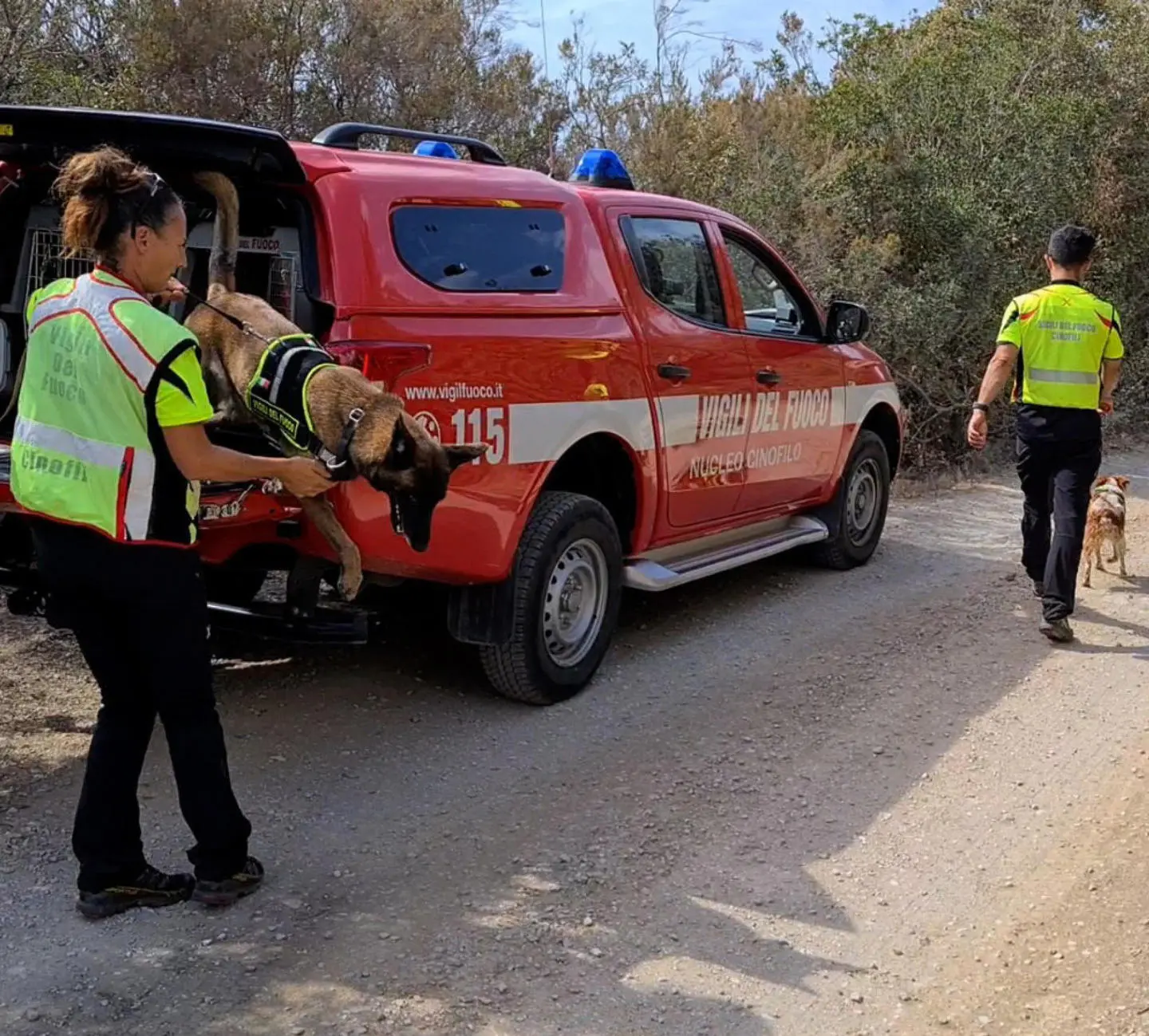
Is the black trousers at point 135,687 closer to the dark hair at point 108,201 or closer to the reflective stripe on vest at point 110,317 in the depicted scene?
the reflective stripe on vest at point 110,317

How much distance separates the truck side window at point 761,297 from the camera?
21.2 feet

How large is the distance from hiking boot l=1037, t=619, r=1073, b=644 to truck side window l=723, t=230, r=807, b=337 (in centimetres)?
201

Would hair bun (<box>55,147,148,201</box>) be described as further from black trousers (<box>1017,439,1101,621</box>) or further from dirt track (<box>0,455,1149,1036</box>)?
black trousers (<box>1017,439,1101,621</box>)

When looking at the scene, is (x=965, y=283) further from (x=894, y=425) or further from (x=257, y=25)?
(x=257, y=25)

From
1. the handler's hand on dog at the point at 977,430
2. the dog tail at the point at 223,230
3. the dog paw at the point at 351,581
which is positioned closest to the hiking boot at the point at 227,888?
the dog paw at the point at 351,581

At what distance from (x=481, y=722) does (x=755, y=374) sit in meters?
2.36

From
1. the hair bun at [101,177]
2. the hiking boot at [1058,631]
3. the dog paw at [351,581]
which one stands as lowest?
the hiking boot at [1058,631]

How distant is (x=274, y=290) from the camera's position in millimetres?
4617

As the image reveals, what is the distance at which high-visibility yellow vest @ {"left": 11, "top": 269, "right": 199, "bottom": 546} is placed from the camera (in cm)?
312

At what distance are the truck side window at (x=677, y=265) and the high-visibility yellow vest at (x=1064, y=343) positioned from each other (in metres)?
1.70

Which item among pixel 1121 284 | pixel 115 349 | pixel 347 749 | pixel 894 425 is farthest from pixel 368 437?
pixel 1121 284

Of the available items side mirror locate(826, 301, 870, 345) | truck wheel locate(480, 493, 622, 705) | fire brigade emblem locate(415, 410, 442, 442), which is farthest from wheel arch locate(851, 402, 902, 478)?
fire brigade emblem locate(415, 410, 442, 442)

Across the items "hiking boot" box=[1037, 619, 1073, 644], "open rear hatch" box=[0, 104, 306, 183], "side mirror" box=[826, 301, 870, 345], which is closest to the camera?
"open rear hatch" box=[0, 104, 306, 183]

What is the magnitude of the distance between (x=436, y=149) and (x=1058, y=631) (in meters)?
3.86
